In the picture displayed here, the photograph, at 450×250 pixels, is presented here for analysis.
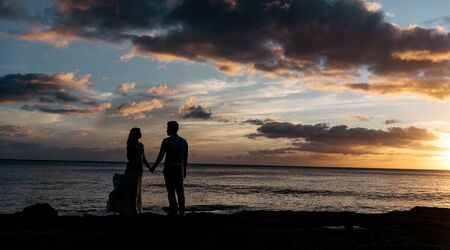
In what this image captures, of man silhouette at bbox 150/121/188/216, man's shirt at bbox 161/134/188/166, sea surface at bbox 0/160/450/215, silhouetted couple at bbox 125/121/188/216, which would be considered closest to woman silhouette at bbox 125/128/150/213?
silhouetted couple at bbox 125/121/188/216

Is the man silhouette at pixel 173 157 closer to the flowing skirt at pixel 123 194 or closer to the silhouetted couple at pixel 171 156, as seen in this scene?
the silhouetted couple at pixel 171 156

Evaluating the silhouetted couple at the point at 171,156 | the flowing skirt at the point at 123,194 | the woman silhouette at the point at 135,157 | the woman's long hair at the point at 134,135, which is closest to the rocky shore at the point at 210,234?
the flowing skirt at the point at 123,194

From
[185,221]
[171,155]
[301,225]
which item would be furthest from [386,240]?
[171,155]

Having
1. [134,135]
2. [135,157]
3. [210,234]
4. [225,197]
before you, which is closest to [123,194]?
[135,157]

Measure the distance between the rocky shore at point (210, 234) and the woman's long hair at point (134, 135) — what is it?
6.96 ft

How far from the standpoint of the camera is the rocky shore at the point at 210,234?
29.8ft

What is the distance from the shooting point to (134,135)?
488 inches

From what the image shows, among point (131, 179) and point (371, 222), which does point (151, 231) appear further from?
point (371, 222)

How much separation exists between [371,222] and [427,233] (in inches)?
90.2

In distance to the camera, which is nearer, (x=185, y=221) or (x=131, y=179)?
(x=185, y=221)

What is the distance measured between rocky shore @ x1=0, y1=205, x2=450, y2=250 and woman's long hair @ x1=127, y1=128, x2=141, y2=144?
212 centimetres

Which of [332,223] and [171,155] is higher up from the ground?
[171,155]

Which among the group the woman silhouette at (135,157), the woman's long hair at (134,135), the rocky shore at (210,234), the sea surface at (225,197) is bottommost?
the sea surface at (225,197)

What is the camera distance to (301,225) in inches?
524
